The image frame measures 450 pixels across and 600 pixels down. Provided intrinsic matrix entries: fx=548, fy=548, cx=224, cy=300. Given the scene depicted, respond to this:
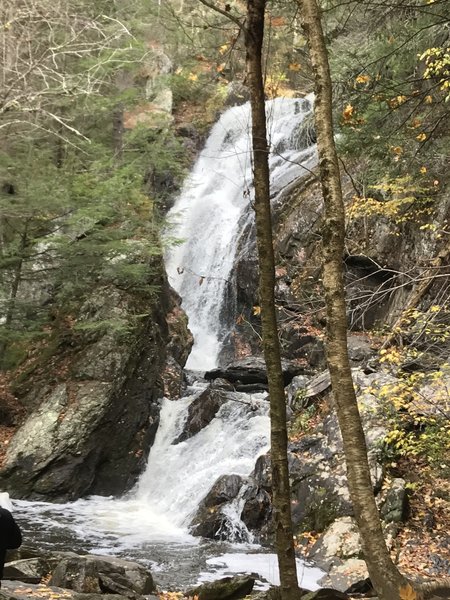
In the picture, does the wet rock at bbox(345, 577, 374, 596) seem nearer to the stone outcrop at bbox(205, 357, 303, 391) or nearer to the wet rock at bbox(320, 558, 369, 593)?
the wet rock at bbox(320, 558, 369, 593)

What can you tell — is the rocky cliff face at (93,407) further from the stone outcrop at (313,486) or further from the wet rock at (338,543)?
the wet rock at (338,543)

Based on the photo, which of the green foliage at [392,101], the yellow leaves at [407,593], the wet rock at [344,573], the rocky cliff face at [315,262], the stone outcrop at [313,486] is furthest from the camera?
the rocky cliff face at [315,262]

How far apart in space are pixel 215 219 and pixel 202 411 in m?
9.91

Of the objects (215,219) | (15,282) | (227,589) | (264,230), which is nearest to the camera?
(264,230)

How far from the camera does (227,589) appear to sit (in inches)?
246

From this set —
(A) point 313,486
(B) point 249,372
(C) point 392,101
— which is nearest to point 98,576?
(A) point 313,486

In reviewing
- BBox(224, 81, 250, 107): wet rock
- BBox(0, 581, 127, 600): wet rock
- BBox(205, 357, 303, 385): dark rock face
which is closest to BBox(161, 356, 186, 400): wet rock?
BBox(205, 357, 303, 385): dark rock face

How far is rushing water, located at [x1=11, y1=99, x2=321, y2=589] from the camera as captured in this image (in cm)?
830

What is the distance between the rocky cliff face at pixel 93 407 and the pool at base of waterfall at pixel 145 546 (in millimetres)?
658

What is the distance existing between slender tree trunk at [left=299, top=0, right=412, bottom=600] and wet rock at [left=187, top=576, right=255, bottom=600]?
2842mm

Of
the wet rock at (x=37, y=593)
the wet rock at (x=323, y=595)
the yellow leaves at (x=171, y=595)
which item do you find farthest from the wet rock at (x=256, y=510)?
the wet rock at (x=37, y=593)

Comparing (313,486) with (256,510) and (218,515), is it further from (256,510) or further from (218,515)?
(218,515)

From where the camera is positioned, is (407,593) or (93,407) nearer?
(407,593)

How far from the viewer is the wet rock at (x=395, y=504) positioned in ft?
25.8
